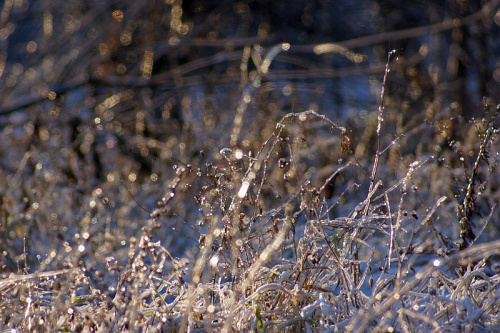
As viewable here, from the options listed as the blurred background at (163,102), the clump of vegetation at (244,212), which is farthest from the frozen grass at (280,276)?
the blurred background at (163,102)

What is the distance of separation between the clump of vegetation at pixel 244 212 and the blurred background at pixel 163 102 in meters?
0.04

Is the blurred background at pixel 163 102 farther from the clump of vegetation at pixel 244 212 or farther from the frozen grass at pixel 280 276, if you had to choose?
the frozen grass at pixel 280 276

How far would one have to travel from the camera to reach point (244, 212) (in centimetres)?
477

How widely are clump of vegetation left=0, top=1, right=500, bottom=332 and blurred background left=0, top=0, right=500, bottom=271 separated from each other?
37 millimetres

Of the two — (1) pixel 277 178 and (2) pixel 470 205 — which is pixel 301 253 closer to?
(2) pixel 470 205

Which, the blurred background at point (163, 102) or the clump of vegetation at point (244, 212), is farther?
the blurred background at point (163, 102)

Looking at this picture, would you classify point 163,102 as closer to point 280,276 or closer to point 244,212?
point 244,212

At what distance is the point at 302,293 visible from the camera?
2.14m

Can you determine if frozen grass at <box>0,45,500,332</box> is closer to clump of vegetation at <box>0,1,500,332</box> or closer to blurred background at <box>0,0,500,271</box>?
clump of vegetation at <box>0,1,500,332</box>

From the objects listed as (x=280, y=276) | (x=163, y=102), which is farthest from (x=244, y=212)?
(x=280, y=276)

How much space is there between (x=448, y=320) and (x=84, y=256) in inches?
95.8

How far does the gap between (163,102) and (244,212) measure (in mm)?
1977

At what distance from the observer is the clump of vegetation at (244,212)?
2.05 meters

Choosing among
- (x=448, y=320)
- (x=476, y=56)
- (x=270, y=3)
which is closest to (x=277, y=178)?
(x=448, y=320)
